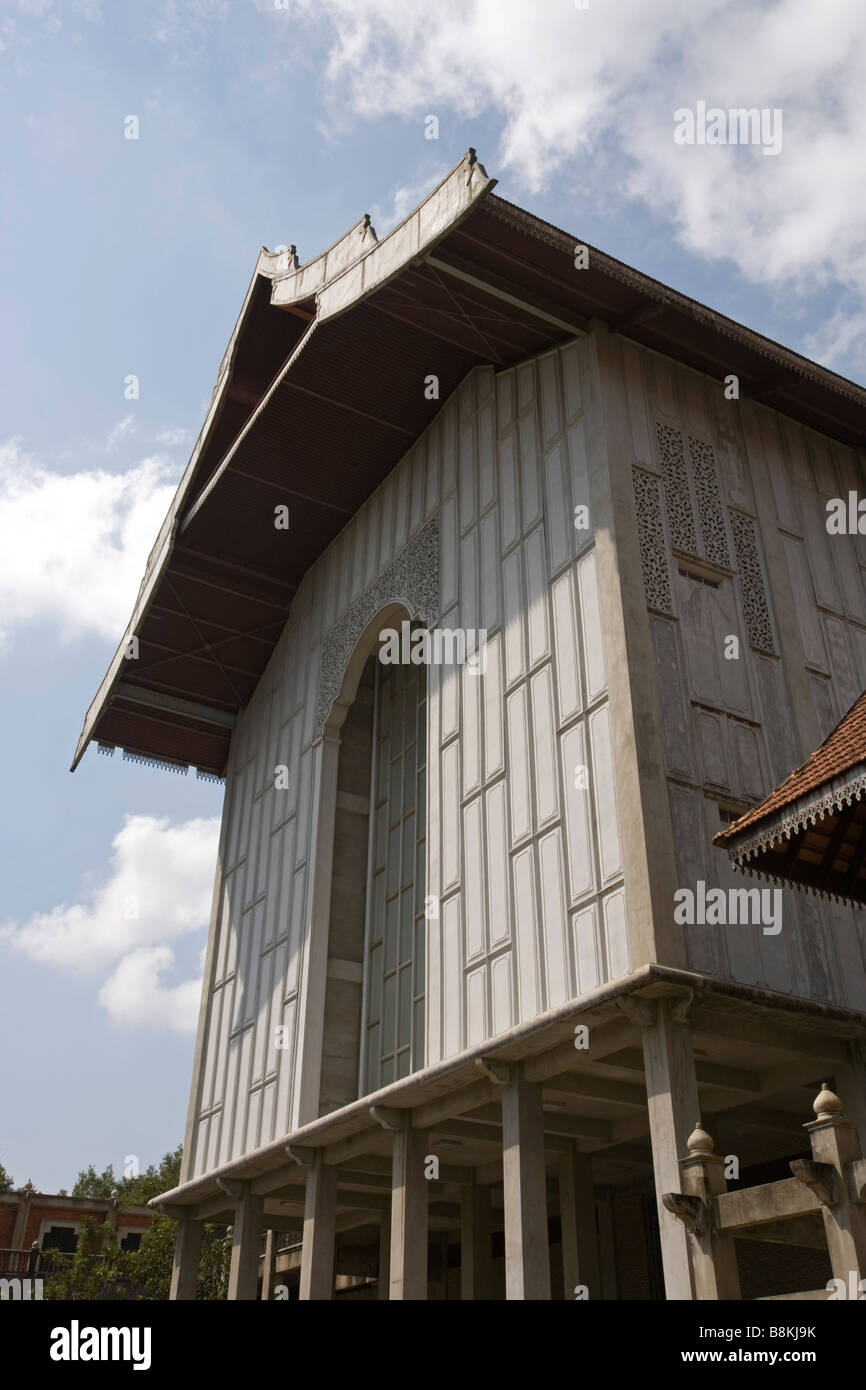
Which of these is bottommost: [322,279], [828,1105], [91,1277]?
[828,1105]

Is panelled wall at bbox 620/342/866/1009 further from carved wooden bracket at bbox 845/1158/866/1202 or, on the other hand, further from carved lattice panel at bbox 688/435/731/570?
carved wooden bracket at bbox 845/1158/866/1202

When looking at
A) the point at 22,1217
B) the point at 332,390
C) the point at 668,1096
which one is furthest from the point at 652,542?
the point at 22,1217

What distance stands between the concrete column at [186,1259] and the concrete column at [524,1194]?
9.35m

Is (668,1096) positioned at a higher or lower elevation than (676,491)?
lower

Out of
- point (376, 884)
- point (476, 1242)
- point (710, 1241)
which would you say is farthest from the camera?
point (376, 884)

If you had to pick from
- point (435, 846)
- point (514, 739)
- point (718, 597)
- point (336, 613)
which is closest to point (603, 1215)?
point (435, 846)

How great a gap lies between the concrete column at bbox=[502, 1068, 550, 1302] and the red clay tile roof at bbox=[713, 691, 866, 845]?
5.02 m

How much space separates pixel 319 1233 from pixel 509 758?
695 cm

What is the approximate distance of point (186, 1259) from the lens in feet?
64.7

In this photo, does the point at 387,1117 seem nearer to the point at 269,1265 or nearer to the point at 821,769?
the point at 821,769

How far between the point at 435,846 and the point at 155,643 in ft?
34.5

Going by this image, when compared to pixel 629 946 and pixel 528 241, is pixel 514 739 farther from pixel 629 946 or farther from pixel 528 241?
pixel 528 241
